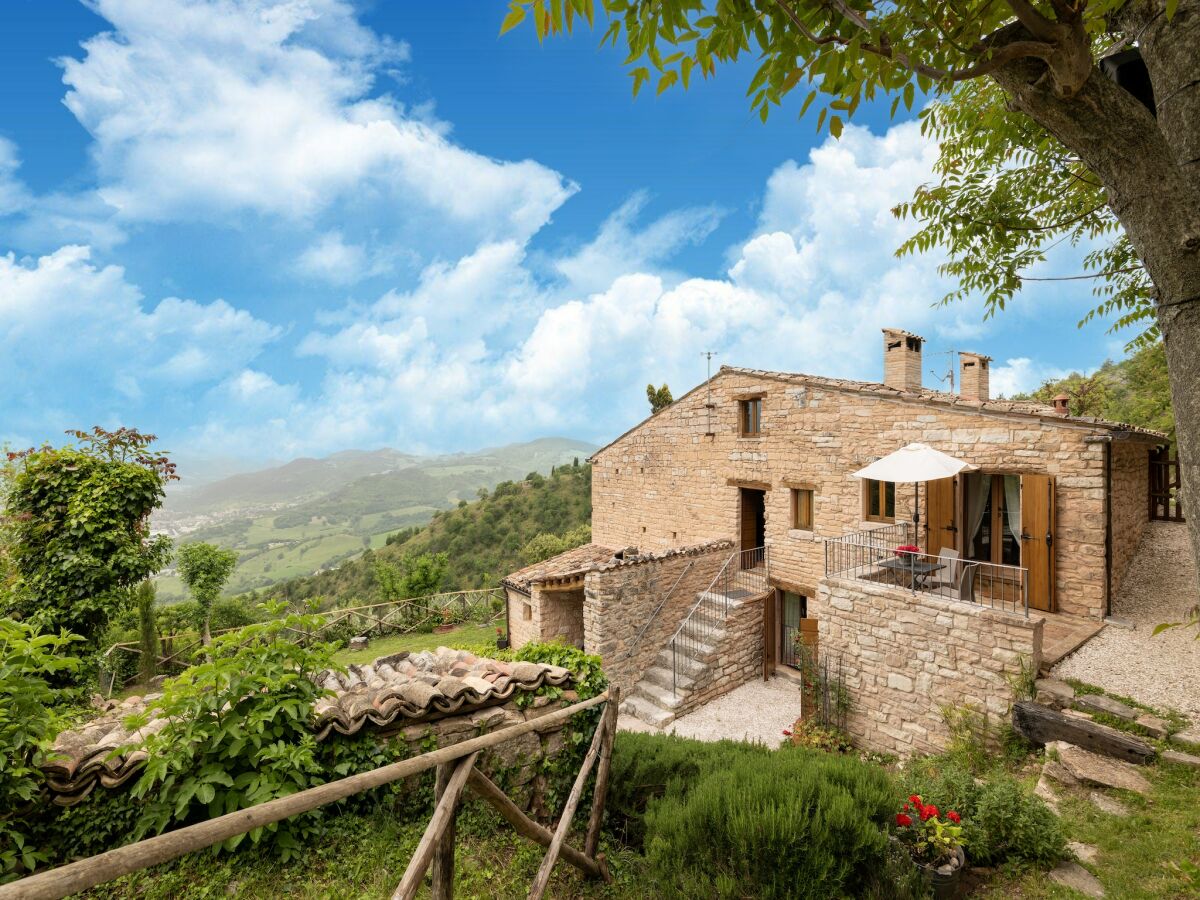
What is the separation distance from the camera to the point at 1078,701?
6.21 metres

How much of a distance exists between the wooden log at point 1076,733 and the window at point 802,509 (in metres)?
5.72

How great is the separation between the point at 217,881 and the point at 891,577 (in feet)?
30.8

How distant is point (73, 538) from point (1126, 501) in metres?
19.3

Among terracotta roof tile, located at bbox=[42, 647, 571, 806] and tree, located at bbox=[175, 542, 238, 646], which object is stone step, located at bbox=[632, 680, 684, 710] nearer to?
terracotta roof tile, located at bbox=[42, 647, 571, 806]

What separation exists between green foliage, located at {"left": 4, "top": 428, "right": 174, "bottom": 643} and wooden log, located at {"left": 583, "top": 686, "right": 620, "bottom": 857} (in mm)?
9823

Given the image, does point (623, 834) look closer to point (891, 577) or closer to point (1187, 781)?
point (1187, 781)

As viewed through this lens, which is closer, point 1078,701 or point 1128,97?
point 1128,97

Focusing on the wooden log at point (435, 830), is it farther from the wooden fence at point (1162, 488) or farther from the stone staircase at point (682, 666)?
the wooden fence at point (1162, 488)

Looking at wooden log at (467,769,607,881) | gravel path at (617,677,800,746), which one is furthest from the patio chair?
wooden log at (467,769,607,881)

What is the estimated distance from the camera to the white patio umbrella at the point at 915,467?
798cm

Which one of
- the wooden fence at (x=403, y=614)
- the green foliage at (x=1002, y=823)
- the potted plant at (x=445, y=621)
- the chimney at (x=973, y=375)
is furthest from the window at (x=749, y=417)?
the potted plant at (x=445, y=621)

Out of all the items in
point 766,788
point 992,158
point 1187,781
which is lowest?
point 1187,781

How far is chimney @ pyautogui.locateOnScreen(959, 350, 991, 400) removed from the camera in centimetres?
1150

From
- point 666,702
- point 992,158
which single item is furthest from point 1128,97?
point 666,702
